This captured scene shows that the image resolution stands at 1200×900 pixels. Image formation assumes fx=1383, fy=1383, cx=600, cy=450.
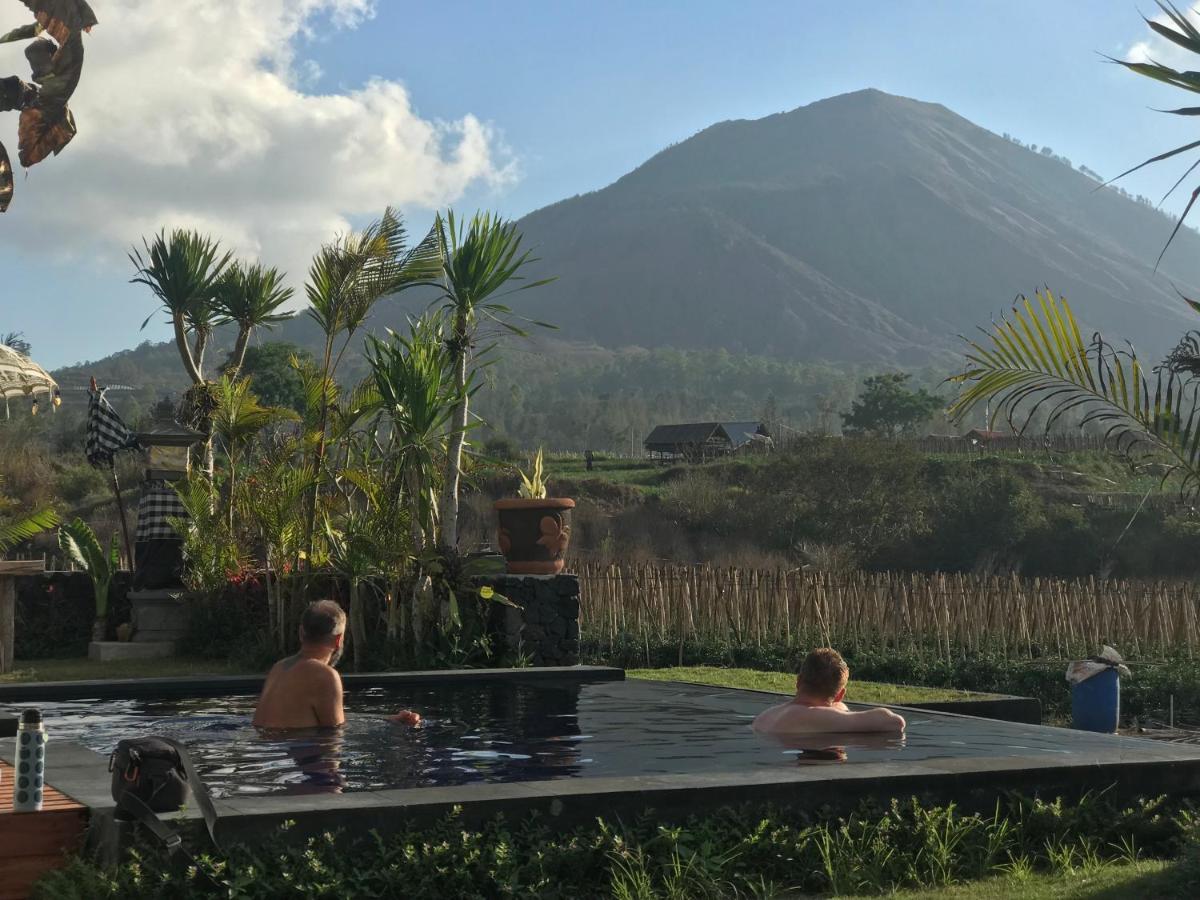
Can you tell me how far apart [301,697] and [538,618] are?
166 inches

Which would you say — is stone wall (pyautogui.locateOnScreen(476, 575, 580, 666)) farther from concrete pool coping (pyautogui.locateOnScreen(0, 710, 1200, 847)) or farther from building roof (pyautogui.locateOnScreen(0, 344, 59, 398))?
concrete pool coping (pyautogui.locateOnScreen(0, 710, 1200, 847))

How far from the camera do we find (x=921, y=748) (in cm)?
679

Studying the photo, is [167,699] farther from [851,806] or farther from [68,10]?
[851,806]

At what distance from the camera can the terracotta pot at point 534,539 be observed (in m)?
11.5

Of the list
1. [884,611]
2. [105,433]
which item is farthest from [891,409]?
[105,433]

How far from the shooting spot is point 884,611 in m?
13.4

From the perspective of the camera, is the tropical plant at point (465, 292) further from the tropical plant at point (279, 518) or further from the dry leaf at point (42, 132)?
the dry leaf at point (42, 132)

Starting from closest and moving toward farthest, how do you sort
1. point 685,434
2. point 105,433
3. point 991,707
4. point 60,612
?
point 991,707, point 60,612, point 105,433, point 685,434

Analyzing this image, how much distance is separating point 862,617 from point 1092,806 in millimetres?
8423

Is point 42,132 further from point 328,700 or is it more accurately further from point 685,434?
point 685,434

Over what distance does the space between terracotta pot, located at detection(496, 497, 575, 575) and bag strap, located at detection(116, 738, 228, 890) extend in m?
7.20

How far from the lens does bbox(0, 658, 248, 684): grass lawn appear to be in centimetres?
1064

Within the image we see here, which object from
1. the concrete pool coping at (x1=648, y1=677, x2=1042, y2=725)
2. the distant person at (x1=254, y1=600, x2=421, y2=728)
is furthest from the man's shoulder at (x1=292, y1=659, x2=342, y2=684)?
the concrete pool coping at (x1=648, y1=677, x2=1042, y2=725)

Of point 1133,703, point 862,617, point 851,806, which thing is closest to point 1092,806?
point 851,806
